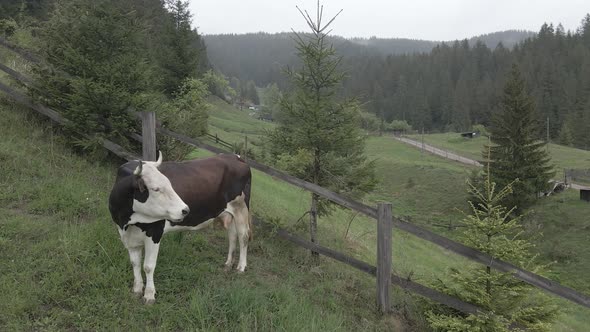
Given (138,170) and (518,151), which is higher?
(138,170)

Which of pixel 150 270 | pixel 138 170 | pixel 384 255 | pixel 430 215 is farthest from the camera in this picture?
pixel 430 215

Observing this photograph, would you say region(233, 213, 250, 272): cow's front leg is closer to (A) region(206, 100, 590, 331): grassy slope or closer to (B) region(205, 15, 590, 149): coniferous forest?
(A) region(206, 100, 590, 331): grassy slope

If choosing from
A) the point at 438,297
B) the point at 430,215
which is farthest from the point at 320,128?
the point at 430,215

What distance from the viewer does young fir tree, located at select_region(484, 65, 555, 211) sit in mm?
29234

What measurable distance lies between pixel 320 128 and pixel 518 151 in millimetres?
27379

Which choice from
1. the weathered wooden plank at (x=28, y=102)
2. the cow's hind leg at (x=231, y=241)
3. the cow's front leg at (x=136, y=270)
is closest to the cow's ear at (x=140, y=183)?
the cow's front leg at (x=136, y=270)

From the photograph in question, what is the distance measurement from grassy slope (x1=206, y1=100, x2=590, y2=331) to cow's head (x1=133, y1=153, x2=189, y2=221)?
4.22 m

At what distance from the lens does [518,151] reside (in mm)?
30297

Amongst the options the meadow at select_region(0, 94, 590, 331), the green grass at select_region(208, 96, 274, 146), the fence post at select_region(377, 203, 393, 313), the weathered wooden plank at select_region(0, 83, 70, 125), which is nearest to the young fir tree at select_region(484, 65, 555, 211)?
the green grass at select_region(208, 96, 274, 146)

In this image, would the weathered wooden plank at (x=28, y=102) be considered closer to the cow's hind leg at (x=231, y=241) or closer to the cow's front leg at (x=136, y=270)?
the cow's hind leg at (x=231, y=241)

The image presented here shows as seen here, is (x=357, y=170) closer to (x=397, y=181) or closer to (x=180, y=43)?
(x=180, y=43)

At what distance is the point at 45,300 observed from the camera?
4805mm

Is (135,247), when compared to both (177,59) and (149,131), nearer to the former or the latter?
(149,131)

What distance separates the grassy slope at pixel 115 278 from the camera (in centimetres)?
478
